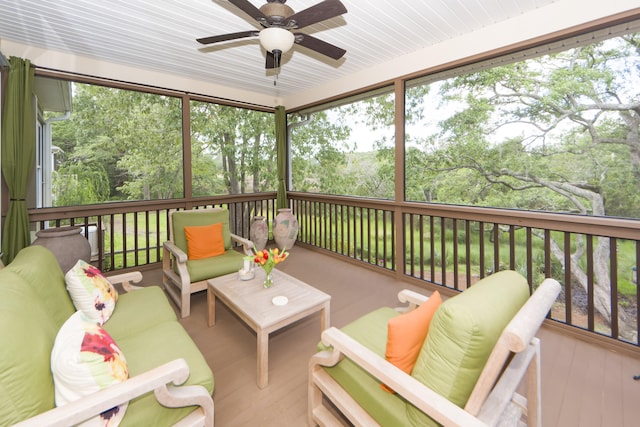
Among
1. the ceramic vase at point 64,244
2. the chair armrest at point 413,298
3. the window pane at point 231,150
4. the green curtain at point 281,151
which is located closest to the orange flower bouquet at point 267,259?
the chair armrest at point 413,298

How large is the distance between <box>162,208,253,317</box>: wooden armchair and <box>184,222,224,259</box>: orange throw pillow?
3.0 inches

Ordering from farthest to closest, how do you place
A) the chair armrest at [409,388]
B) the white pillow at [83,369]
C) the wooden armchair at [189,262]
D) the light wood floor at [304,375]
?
the wooden armchair at [189,262]
the light wood floor at [304,375]
the white pillow at [83,369]
the chair armrest at [409,388]

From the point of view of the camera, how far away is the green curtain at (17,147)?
293 cm

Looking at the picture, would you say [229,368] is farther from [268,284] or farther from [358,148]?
[358,148]

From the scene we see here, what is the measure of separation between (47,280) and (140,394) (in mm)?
1030

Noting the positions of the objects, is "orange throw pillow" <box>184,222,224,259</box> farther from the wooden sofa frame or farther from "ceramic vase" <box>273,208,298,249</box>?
the wooden sofa frame

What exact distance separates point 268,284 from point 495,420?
5.79 feet

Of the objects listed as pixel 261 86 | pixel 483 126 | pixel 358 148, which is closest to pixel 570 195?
pixel 483 126

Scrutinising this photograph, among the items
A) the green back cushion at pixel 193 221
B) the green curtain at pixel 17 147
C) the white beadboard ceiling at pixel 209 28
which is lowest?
the green back cushion at pixel 193 221

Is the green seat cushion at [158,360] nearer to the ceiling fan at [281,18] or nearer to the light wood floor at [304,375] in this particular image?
the light wood floor at [304,375]

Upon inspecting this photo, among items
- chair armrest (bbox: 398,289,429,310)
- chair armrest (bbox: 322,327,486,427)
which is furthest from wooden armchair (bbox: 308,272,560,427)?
chair armrest (bbox: 398,289,429,310)

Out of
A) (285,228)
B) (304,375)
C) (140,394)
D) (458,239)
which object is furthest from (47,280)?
(458,239)

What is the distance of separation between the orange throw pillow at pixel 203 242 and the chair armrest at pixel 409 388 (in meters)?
2.39

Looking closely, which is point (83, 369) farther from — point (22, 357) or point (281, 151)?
point (281, 151)
